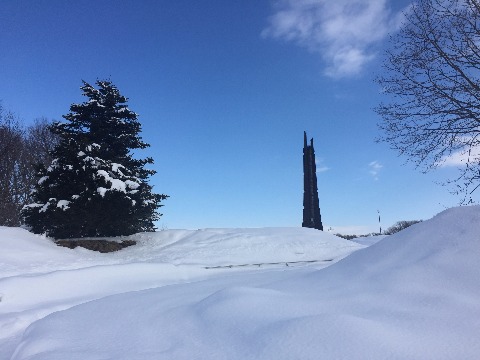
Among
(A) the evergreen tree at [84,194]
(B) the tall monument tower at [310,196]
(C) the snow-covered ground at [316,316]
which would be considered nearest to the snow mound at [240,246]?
(A) the evergreen tree at [84,194]

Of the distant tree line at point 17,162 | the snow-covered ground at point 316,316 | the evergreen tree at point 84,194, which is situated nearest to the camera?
the snow-covered ground at point 316,316

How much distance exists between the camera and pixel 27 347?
9.97ft

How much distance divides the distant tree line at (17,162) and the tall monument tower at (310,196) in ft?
59.8

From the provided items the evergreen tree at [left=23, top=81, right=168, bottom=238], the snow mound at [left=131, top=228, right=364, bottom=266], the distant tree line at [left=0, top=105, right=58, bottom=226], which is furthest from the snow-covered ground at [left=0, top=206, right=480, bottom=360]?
the distant tree line at [left=0, top=105, right=58, bottom=226]

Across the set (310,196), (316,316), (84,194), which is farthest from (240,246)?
(310,196)

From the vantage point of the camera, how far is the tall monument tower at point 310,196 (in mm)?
24312

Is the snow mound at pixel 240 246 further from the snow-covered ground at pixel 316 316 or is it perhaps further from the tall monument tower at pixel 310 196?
the tall monument tower at pixel 310 196

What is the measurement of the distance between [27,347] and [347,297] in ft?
9.69

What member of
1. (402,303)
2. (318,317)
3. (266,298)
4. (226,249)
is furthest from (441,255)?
(226,249)

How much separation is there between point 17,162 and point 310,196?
70.3 ft

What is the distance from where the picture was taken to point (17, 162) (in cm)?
2344

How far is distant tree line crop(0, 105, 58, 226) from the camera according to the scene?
70.3ft

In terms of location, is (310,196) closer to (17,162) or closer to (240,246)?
(240,246)

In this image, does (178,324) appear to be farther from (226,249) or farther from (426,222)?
(226,249)
